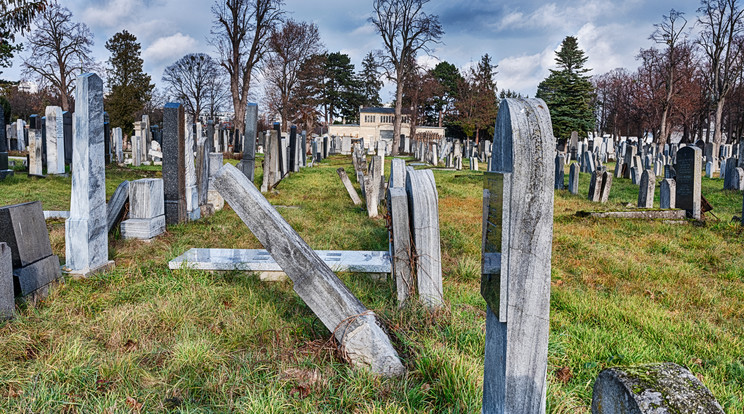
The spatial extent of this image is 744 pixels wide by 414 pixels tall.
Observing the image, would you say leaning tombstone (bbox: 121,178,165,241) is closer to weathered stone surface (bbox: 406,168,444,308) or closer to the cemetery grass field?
the cemetery grass field

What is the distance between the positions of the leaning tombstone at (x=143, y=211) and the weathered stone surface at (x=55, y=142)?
8.87m

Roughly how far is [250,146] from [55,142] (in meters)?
6.56

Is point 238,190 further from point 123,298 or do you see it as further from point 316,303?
point 123,298

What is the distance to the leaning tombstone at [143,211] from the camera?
5.59m

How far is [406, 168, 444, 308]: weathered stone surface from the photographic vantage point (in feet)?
10.5

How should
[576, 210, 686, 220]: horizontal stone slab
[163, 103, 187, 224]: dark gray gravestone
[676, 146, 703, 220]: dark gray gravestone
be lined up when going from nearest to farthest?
1. [163, 103, 187, 224]: dark gray gravestone
2. [576, 210, 686, 220]: horizontal stone slab
3. [676, 146, 703, 220]: dark gray gravestone

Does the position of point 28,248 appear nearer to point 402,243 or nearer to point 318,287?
point 318,287

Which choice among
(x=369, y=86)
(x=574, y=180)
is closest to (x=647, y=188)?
(x=574, y=180)

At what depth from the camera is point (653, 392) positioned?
0.97 meters

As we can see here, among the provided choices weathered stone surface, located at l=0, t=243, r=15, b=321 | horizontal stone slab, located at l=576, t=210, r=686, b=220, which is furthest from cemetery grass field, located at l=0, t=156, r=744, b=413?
horizontal stone slab, located at l=576, t=210, r=686, b=220

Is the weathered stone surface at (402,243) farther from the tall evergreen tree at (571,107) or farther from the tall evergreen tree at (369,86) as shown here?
the tall evergreen tree at (369,86)

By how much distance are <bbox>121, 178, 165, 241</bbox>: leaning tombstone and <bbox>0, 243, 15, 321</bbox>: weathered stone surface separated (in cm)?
247

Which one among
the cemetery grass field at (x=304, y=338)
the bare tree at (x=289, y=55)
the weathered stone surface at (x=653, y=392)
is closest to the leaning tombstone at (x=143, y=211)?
the cemetery grass field at (x=304, y=338)

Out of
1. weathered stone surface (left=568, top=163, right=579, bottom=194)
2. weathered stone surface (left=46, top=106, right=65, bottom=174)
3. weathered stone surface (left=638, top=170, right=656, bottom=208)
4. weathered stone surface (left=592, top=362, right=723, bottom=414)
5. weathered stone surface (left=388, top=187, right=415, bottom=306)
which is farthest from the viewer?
weathered stone surface (left=46, top=106, right=65, bottom=174)
